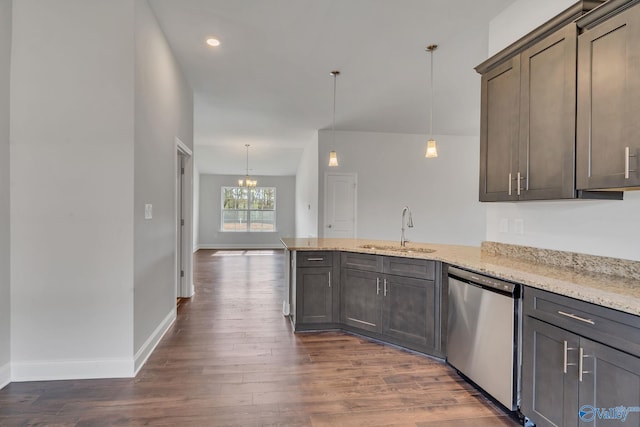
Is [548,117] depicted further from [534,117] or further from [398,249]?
[398,249]

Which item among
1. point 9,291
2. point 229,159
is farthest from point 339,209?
point 9,291

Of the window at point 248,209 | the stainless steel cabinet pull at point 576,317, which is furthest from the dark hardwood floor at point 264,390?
the window at point 248,209

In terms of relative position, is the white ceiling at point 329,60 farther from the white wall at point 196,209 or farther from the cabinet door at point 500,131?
the white wall at point 196,209

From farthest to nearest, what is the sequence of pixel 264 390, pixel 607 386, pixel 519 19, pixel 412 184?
pixel 412 184 → pixel 519 19 → pixel 264 390 → pixel 607 386

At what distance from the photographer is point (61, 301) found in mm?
2498

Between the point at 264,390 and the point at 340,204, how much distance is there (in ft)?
16.0

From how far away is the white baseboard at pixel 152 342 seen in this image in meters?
2.65

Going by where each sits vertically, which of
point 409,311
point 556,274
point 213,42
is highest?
point 213,42

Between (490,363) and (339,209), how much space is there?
16.1ft

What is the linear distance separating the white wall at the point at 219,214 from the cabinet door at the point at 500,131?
9.08 meters

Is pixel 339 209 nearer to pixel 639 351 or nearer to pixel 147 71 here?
pixel 147 71

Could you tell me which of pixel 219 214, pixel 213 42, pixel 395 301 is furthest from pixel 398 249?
pixel 219 214

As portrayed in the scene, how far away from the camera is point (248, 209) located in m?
11.6

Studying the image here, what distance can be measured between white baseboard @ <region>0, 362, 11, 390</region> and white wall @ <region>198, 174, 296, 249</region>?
8.85 metres
